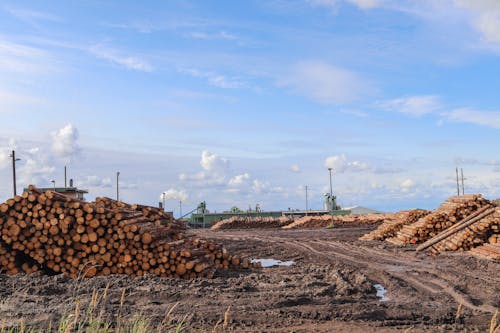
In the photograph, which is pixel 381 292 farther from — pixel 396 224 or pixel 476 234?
pixel 396 224

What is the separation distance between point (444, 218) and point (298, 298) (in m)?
14.7

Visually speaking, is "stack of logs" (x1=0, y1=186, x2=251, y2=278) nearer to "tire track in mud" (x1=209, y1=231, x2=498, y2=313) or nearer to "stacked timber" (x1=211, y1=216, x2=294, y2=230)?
"tire track in mud" (x1=209, y1=231, x2=498, y2=313)

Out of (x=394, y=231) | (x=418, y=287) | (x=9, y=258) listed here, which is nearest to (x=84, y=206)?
(x=9, y=258)

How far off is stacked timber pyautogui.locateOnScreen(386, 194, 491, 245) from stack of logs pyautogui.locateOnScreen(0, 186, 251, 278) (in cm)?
1242

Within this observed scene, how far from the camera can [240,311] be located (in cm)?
859

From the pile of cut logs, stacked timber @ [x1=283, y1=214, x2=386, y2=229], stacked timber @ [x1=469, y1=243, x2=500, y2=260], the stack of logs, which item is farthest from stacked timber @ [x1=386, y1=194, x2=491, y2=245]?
stacked timber @ [x1=283, y1=214, x2=386, y2=229]

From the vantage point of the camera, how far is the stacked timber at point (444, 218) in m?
22.0

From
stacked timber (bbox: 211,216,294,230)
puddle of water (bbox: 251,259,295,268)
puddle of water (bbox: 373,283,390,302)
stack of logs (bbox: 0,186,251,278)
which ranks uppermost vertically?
stack of logs (bbox: 0,186,251,278)

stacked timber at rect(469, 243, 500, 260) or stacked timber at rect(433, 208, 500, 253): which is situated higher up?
stacked timber at rect(433, 208, 500, 253)

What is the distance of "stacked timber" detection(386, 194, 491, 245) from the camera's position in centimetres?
2202

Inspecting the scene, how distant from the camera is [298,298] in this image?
31.3 feet

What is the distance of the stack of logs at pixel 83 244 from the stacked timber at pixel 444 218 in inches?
489

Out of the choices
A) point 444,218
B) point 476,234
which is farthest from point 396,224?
point 476,234

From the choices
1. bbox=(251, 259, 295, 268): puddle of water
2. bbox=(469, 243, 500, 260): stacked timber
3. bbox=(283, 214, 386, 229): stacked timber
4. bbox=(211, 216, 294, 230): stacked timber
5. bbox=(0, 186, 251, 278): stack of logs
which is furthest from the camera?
bbox=(211, 216, 294, 230): stacked timber
